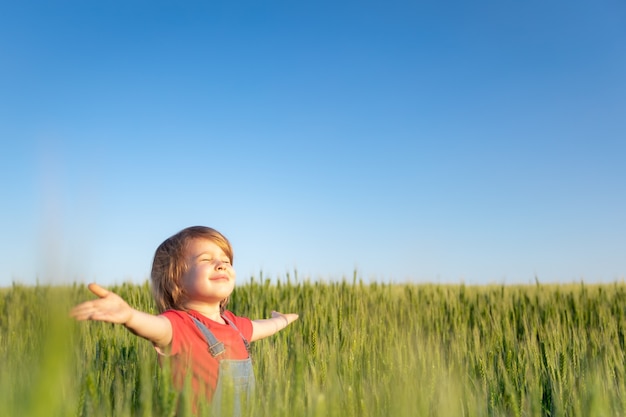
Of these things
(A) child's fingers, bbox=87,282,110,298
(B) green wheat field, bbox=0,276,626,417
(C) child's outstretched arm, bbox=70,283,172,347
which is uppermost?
(A) child's fingers, bbox=87,282,110,298

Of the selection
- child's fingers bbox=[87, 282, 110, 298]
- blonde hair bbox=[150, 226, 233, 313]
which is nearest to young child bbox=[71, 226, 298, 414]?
blonde hair bbox=[150, 226, 233, 313]

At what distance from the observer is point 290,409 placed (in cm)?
149

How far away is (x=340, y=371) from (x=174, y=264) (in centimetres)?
78

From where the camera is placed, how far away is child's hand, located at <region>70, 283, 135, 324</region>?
58.5 inches

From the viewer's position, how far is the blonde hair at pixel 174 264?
86.9 inches

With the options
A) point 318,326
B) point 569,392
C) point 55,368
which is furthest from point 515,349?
point 55,368

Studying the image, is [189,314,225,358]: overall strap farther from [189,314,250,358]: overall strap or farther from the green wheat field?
the green wheat field

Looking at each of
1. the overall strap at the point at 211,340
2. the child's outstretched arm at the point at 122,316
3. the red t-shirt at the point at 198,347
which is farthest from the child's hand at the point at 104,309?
the overall strap at the point at 211,340

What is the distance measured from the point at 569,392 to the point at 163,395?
165cm

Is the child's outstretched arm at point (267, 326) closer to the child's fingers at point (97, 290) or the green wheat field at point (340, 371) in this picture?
the green wheat field at point (340, 371)

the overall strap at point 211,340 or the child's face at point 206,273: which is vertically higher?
the child's face at point 206,273

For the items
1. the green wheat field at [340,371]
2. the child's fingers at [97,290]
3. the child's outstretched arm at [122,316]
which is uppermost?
the child's fingers at [97,290]

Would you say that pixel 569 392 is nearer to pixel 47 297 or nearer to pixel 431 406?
pixel 431 406

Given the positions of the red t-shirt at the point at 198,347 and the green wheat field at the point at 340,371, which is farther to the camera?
the red t-shirt at the point at 198,347
